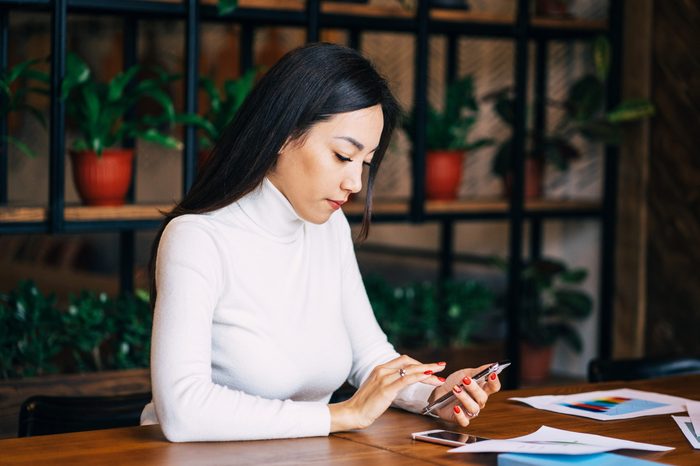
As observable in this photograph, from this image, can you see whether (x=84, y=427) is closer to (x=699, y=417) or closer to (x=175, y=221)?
(x=175, y=221)

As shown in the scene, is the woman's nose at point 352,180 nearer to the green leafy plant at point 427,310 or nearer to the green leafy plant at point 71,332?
the green leafy plant at point 71,332

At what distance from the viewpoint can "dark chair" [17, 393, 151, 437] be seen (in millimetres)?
→ 2145

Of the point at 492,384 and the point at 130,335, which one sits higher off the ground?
the point at 492,384

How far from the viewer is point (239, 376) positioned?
7.26 feet

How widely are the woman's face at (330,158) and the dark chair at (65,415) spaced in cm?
59

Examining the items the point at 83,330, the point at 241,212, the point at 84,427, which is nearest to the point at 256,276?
the point at 241,212

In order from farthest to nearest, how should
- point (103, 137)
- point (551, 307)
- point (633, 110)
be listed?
point (551, 307)
point (633, 110)
point (103, 137)

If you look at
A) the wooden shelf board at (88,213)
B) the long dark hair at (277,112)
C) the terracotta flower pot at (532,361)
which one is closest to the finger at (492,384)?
the long dark hair at (277,112)

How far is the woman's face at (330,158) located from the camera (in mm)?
2201

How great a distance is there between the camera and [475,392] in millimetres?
2115

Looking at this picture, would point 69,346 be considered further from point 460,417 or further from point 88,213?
point 460,417

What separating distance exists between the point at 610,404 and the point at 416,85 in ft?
7.25

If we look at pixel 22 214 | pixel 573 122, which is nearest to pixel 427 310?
pixel 573 122

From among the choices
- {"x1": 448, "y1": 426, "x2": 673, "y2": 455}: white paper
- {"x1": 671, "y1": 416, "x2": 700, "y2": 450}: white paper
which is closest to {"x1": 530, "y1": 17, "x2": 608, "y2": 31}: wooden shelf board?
{"x1": 671, "y1": 416, "x2": 700, "y2": 450}: white paper
